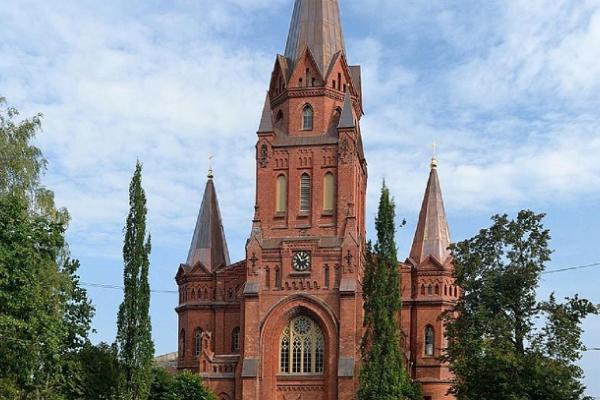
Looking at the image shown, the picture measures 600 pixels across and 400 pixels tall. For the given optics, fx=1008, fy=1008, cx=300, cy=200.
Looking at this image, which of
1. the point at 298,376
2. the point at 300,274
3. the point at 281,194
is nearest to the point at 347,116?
the point at 281,194

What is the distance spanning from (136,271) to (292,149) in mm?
23644

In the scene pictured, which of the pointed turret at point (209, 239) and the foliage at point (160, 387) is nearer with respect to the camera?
the foliage at point (160, 387)

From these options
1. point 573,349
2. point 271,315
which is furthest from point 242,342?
point 573,349

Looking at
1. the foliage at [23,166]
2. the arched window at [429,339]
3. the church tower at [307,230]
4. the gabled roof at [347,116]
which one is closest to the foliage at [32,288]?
the foliage at [23,166]

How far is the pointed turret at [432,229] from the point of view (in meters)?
70.1

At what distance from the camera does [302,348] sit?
209 ft

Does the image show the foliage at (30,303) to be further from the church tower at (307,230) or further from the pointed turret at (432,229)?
the pointed turret at (432,229)

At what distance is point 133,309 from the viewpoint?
45.0 m

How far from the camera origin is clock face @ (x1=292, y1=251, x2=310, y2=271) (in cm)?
6425

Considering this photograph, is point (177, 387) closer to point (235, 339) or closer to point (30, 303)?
point (235, 339)

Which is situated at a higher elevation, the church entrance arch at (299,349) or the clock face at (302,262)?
the clock face at (302,262)

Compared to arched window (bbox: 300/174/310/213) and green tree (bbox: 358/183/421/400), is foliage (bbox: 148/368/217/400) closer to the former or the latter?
arched window (bbox: 300/174/310/213)

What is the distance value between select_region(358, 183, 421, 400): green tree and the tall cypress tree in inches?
401

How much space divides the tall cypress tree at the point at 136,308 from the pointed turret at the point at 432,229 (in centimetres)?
2863
